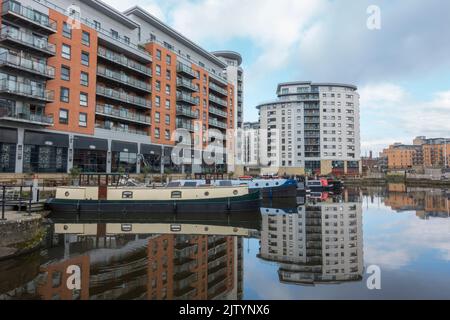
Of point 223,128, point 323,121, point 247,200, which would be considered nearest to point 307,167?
point 323,121

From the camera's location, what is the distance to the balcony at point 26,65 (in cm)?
3172

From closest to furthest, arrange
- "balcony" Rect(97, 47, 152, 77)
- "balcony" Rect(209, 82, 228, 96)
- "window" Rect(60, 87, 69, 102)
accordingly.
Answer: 1. "window" Rect(60, 87, 69, 102)
2. "balcony" Rect(97, 47, 152, 77)
3. "balcony" Rect(209, 82, 228, 96)

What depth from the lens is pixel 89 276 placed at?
10.1 m

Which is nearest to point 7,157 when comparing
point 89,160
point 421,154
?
point 89,160

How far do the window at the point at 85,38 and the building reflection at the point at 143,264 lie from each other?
1199 inches

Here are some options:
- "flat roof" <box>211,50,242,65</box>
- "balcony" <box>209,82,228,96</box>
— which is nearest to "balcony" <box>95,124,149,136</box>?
"balcony" <box>209,82,228,96</box>

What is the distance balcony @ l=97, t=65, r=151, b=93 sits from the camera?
4430cm

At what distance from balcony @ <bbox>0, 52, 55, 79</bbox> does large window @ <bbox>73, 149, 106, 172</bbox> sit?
30.6ft

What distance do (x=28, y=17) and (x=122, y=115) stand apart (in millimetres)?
16151

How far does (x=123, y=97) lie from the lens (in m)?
46.8

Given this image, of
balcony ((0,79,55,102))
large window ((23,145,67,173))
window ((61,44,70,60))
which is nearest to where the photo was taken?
balcony ((0,79,55,102))

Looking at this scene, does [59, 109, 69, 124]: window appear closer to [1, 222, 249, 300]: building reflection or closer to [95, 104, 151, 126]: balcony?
[95, 104, 151, 126]: balcony

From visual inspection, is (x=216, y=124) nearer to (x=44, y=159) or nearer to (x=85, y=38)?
(x=85, y=38)

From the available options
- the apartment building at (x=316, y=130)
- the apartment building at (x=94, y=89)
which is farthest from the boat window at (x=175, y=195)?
the apartment building at (x=316, y=130)
